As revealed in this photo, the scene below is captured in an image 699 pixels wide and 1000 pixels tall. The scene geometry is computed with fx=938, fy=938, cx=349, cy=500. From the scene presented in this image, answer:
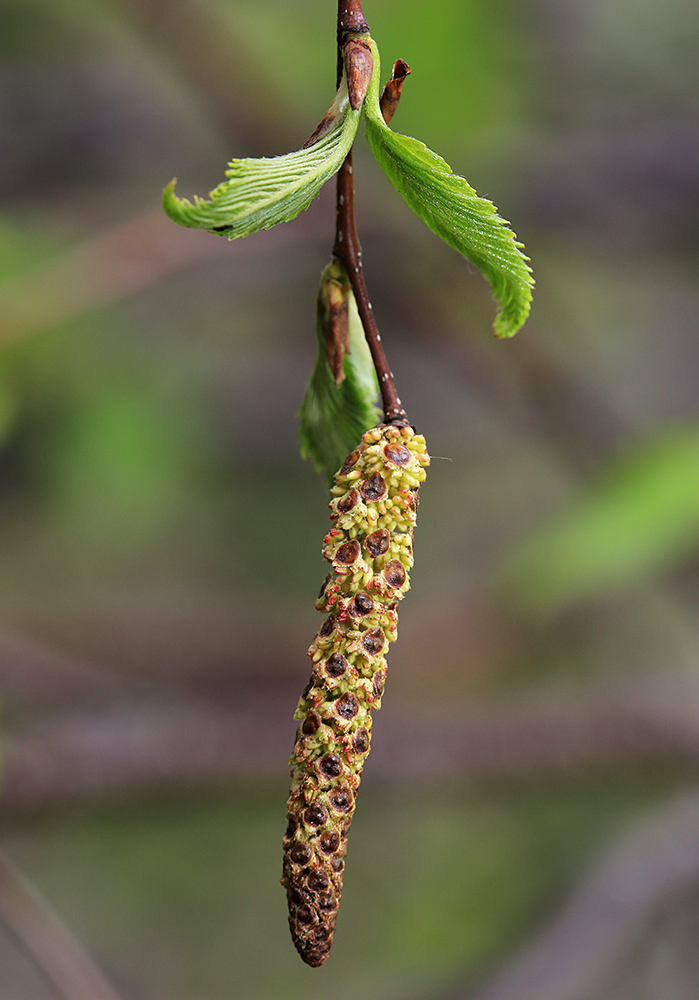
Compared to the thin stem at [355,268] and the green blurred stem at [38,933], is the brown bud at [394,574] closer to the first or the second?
the thin stem at [355,268]

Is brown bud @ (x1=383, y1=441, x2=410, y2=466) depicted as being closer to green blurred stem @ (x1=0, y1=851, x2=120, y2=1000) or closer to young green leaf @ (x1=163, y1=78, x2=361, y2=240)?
young green leaf @ (x1=163, y1=78, x2=361, y2=240)

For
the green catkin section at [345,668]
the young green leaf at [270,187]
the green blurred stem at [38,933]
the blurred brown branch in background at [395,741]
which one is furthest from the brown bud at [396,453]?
the blurred brown branch in background at [395,741]

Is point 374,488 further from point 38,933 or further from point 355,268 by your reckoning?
point 38,933

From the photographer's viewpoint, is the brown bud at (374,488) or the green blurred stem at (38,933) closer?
the brown bud at (374,488)

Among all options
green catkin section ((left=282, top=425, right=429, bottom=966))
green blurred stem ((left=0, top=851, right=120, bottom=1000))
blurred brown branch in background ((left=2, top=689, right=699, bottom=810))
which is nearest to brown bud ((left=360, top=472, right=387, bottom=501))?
green catkin section ((left=282, top=425, right=429, bottom=966))

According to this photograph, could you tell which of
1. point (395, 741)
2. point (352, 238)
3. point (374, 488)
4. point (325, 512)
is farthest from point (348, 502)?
point (325, 512)

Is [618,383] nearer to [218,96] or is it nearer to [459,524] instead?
[459,524]

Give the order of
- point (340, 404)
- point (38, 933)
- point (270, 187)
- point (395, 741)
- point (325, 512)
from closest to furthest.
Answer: point (270, 187) → point (340, 404) → point (38, 933) → point (395, 741) → point (325, 512)
